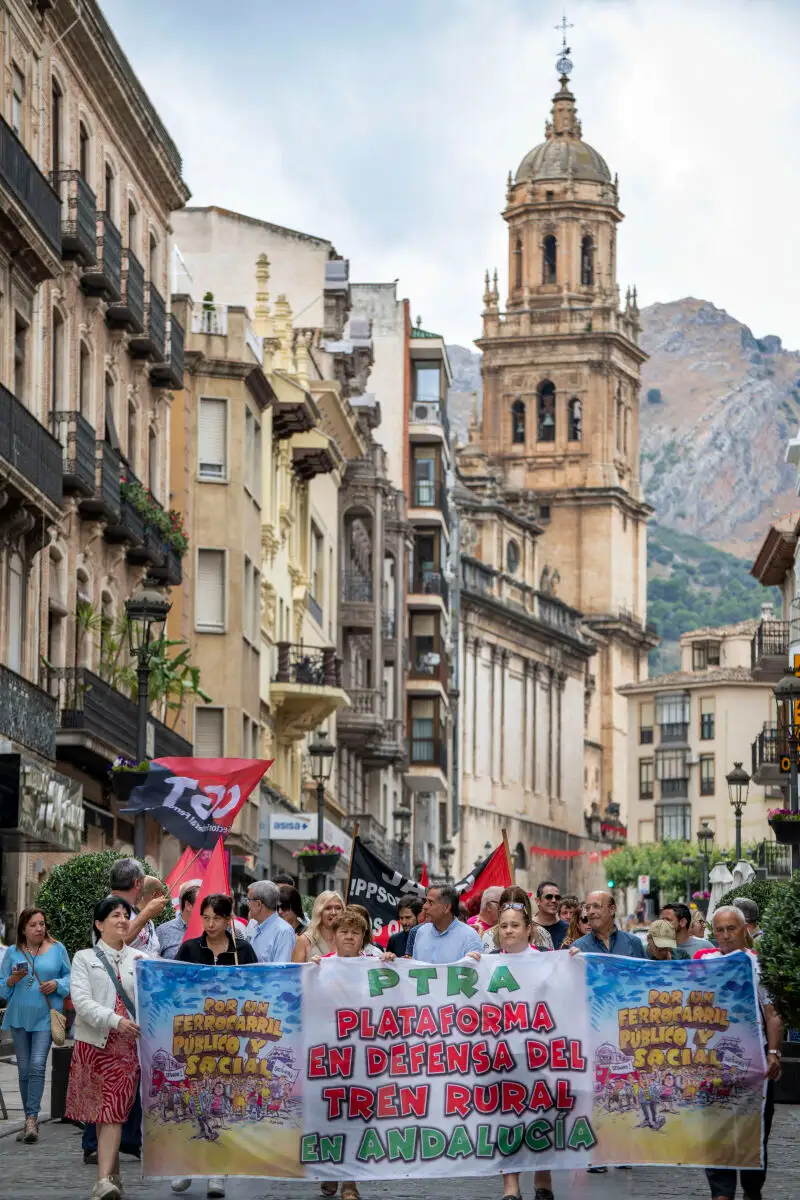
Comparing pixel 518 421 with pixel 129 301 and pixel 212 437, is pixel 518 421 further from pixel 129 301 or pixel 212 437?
pixel 129 301

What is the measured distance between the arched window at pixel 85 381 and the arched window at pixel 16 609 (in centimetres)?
491

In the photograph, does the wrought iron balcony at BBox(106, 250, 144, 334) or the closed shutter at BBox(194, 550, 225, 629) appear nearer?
the wrought iron balcony at BBox(106, 250, 144, 334)

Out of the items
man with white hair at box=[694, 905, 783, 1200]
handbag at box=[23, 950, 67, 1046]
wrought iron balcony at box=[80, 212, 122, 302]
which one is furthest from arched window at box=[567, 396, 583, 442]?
man with white hair at box=[694, 905, 783, 1200]

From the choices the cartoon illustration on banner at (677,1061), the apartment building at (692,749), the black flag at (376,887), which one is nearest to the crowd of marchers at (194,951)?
the cartoon illustration on banner at (677,1061)

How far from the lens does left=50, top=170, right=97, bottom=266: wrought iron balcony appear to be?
129 ft

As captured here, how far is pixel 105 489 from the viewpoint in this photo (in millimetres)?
41906

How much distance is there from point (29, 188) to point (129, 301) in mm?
8221

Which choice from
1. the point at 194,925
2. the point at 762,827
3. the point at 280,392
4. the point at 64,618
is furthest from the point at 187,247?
the point at 762,827

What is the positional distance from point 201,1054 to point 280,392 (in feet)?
147

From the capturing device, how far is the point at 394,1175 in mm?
15227

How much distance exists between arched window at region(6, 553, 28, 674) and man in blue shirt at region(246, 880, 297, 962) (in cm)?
1764

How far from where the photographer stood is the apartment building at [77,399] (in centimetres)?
3609

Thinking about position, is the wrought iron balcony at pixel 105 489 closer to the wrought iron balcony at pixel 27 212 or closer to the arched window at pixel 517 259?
the wrought iron balcony at pixel 27 212

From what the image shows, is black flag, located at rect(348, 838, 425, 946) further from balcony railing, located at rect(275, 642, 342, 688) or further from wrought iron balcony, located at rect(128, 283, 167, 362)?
balcony railing, located at rect(275, 642, 342, 688)
